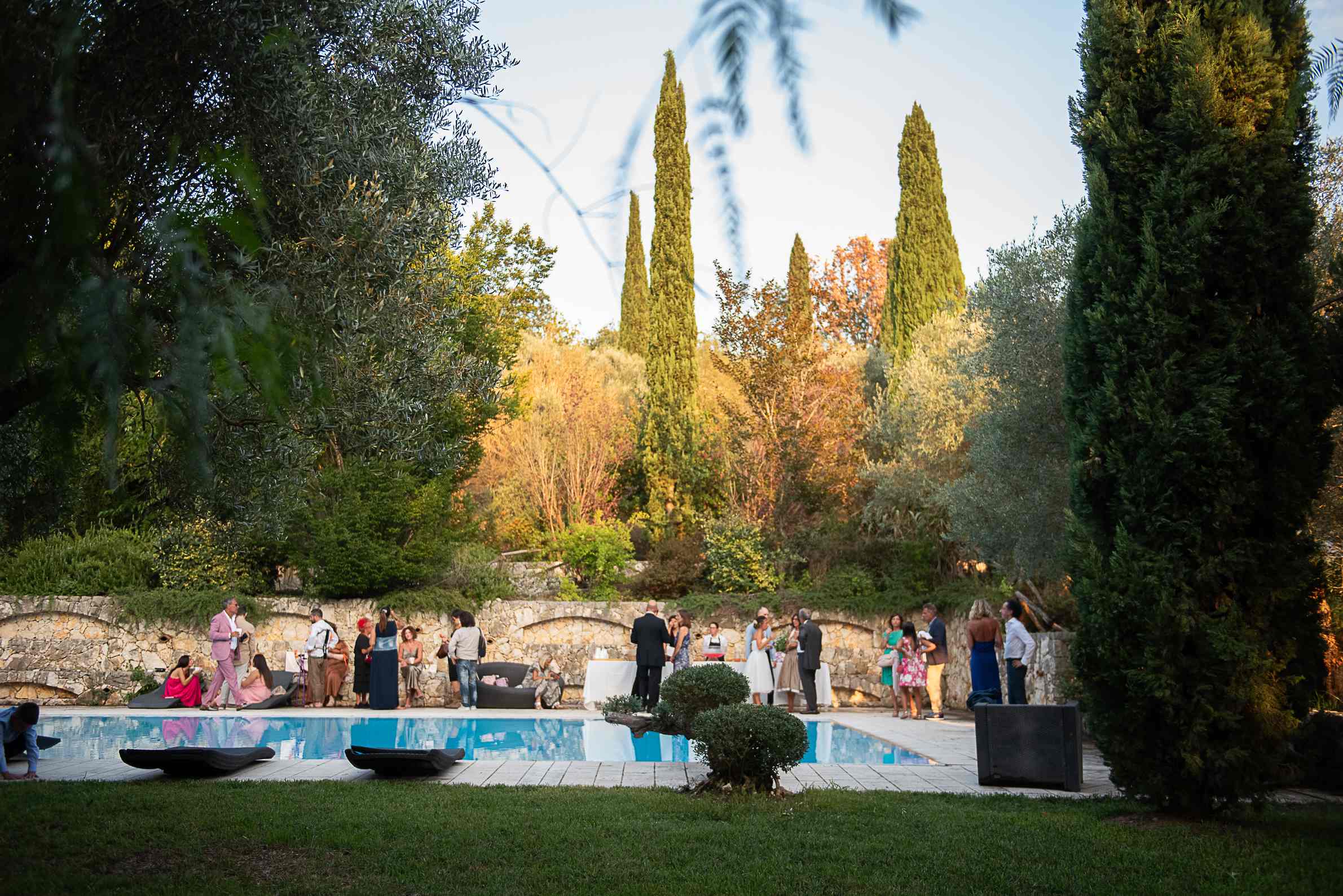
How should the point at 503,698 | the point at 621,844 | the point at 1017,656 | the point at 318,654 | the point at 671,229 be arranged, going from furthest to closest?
1. the point at 503,698
2. the point at 318,654
3. the point at 1017,656
4. the point at 621,844
5. the point at 671,229

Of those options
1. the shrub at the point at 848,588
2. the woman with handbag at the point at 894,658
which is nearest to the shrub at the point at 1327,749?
the woman with handbag at the point at 894,658

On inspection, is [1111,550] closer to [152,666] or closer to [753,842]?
[753,842]

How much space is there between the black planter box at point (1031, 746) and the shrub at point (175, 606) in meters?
14.7

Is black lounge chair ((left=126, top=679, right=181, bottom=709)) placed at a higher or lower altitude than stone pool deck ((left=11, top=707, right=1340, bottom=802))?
higher

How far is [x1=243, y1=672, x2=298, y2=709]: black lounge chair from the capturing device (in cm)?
1698

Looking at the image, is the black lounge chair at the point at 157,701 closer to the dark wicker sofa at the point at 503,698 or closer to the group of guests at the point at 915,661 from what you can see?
the dark wicker sofa at the point at 503,698

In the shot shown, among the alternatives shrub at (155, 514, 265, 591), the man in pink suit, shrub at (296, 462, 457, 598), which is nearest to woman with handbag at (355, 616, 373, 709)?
the man in pink suit

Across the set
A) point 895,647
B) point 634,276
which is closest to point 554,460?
point 895,647

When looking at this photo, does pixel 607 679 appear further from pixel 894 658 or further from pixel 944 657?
pixel 944 657

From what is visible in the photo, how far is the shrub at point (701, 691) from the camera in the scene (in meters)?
11.7

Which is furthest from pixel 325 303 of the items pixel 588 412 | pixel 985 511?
pixel 588 412

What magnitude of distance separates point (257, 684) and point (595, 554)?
7.68 meters

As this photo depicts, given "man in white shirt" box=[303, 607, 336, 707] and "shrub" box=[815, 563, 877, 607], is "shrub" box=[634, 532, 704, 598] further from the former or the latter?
"man in white shirt" box=[303, 607, 336, 707]

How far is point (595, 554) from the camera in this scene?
22.7m
